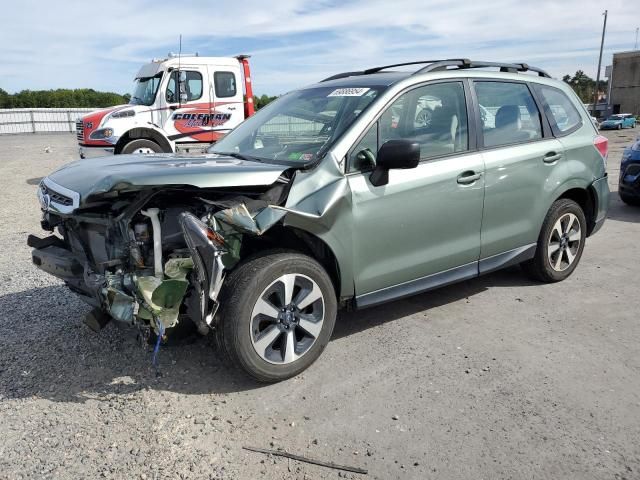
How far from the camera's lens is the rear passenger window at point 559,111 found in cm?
477

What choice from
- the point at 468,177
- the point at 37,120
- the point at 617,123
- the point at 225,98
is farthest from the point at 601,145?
the point at 617,123

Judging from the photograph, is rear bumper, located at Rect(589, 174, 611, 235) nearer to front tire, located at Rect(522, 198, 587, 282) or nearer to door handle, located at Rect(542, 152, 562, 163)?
front tire, located at Rect(522, 198, 587, 282)

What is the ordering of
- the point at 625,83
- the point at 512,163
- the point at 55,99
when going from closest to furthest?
the point at 512,163
the point at 55,99
the point at 625,83

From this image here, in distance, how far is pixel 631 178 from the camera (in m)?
8.28

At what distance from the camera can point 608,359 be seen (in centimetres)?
360

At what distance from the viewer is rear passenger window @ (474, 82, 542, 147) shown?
423 centimetres

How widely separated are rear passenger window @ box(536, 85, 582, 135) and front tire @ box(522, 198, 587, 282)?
656 mm

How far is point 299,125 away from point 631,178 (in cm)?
652

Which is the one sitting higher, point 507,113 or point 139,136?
point 507,113

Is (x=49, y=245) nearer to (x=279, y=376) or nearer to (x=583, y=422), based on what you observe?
(x=279, y=376)

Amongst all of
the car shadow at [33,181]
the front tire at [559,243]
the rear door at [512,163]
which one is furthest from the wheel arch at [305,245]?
the car shadow at [33,181]

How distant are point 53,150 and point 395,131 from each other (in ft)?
65.9

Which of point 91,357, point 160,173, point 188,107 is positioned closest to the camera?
point 160,173

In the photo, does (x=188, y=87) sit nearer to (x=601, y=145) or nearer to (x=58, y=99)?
(x=601, y=145)
